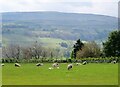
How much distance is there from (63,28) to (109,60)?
106 metres

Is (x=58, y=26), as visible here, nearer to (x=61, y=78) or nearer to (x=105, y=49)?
(x=105, y=49)

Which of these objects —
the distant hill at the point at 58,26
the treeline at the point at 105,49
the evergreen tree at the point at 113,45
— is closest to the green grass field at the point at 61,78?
the treeline at the point at 105,49

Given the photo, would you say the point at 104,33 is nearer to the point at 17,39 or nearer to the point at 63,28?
the point at 63,28

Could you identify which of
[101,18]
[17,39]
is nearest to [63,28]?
[101,18]

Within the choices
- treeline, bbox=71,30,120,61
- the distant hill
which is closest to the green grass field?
treeline, bbox=71,30,120,61

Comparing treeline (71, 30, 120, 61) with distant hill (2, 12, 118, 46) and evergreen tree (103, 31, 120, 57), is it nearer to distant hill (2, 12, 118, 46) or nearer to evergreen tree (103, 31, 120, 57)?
evergreen tree (103, 31, 120, 57)

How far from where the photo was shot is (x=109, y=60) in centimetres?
4650

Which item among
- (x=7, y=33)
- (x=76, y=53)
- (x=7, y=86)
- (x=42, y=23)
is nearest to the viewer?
(x=7, y=86)

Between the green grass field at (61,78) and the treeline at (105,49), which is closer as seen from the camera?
the green grass field at (61,78)

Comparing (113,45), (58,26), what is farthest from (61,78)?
(58,26)

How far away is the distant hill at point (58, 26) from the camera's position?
129m

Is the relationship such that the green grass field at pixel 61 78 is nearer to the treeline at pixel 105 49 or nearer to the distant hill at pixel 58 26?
the treeline at pixel 105 49

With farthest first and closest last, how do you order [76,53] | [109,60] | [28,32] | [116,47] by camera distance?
[28,32] → [76,53] → [116,47] → [109,60]

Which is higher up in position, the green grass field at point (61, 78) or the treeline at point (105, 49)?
the green grass field at point (61, 78)
